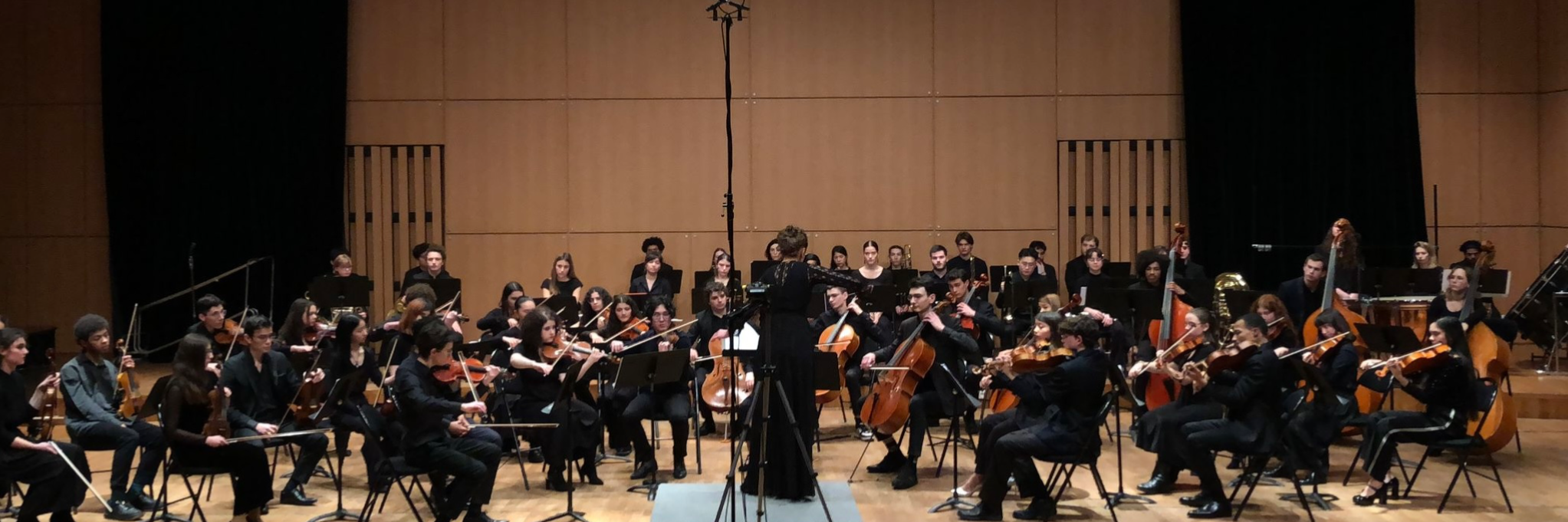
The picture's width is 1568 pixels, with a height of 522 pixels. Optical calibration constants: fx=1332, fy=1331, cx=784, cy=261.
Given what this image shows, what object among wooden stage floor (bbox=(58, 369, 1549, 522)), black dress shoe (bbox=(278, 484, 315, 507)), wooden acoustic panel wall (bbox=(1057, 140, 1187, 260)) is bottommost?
wooden stage floor (bbox=(58, 369, 1549, 522))

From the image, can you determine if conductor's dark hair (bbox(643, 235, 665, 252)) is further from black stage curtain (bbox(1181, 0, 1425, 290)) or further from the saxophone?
black stage curtain (bbox(1181, 0, 1425, 290))

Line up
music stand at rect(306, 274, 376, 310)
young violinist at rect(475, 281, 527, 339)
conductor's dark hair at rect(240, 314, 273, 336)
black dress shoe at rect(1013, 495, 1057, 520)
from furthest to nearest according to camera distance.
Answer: music stand at rect(306, 274, 376, 310)
young violinist at rect(475, 281, 527, 339)
conductor's dark hair at rect(240, 314, 273, 336)
black dress shoe at rect(1013, 495, 1057, 520)

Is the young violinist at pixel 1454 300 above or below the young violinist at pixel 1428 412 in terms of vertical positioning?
above

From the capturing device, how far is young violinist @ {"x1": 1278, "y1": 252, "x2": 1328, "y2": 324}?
8.78 m

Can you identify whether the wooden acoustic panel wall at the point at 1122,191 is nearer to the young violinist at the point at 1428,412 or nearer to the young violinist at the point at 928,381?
the young violinist at the point at 928,381

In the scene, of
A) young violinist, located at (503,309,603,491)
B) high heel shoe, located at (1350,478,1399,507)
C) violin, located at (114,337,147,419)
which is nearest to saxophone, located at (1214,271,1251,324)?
high heel shoe, located at (1350,478,1399,507)

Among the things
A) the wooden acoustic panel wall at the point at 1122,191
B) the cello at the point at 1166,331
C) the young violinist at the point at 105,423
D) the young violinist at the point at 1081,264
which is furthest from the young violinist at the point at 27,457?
the wooden acoustic panel wall at the point at 1122,191

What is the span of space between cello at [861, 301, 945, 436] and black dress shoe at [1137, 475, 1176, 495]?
1321 mm

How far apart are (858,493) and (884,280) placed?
314 cm

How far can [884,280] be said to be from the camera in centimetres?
1014

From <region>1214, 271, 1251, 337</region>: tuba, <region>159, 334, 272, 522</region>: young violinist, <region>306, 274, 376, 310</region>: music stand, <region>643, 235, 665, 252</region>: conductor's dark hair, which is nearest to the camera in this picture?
<region>159, 334, 272, 522</region>: young violinist

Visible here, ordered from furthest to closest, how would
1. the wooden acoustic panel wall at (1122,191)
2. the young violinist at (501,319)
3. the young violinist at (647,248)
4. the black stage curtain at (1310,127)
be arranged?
the wooden acoustic panel wall at (1122,191) < the black stage curtain at (1310,127) < the young violinist at (647,248) < the young violinist at (501,319)

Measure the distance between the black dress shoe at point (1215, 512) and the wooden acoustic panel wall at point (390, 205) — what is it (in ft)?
25.7

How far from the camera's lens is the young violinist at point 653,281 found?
1039 centimetres
